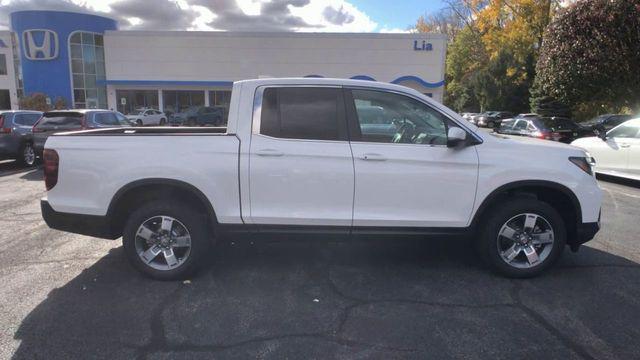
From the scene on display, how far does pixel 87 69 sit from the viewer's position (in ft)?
131

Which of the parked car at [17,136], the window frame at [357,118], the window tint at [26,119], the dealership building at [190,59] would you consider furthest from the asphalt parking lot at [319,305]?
the dealership building at [190,59]

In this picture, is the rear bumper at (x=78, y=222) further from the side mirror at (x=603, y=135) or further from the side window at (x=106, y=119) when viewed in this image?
the side mirror at (x=603, y=135)

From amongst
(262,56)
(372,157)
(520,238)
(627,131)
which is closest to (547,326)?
(520,238)

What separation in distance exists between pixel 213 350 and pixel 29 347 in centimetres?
126

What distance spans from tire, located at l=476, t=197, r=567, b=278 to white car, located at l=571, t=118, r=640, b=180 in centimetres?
694

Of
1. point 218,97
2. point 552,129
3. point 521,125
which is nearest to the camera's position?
point 552,129

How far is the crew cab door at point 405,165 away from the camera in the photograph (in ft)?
13.8

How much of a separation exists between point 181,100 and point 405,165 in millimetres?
40304

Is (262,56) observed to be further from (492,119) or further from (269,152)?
→ (269,152)

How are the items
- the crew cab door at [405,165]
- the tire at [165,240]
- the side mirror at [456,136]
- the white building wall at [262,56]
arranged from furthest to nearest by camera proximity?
the white building wall at [262,56] < the tire at [165,240] < the crew cab door at [405,165] < the side mirror at [456,136]

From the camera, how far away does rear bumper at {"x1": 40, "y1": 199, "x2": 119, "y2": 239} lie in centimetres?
434

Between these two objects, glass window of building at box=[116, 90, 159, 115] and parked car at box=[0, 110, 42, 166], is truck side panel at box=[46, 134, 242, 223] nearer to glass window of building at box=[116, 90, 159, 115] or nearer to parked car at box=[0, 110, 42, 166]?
parked car at box=[0, 110, 42, 166]

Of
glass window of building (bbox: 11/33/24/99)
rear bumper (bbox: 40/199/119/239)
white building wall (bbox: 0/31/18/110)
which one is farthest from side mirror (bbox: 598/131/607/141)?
white building wall (bbox: 0/31/18/110)

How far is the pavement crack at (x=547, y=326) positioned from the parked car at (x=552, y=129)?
43.4 feet
